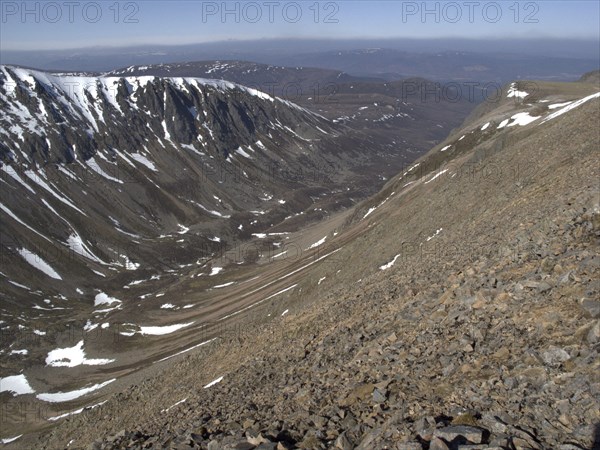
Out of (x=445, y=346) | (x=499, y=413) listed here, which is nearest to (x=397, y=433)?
(x=499, y=413)

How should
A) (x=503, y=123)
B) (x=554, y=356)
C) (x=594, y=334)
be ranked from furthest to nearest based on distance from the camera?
(x=503, y=123) → (x=554, y=356) → (x=594, y=334)

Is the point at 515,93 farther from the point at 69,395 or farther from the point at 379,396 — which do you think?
the point at 379,396

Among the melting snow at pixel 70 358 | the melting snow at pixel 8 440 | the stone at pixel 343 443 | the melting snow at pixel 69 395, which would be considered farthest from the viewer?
the melting snow at pixel 70 358

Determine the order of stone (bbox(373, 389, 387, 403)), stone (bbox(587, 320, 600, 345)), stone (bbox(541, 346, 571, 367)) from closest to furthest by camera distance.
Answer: stone (bbox(587, 320, 600, 345)) < stone (bbox(541, 346, 571, 367)) < stone (bbox(373, 389, 387, 403))

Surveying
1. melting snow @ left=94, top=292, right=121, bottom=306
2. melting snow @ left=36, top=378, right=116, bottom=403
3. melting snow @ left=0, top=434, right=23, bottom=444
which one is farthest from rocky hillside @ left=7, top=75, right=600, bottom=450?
melting snow @ left=94, top=292, right=121, bottom=306

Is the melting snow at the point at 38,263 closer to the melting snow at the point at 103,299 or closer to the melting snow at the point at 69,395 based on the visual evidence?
the melting snow at the point at 103,299

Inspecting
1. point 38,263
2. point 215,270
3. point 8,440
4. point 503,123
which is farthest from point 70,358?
point 503,123

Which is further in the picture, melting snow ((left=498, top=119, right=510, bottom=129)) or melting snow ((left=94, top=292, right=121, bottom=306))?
melting snow ((left=94, top=292, right=121, bottom=306))

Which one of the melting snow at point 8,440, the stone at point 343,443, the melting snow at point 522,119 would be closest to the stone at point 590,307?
the stone at point 343,443

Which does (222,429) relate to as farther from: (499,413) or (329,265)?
(329,265)

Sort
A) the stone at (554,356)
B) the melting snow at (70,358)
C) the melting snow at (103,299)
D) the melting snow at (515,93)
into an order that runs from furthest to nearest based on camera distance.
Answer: the melting snow at (103,299) < the melting snow at (515,93) < the melting snow at (70,358) < the stone at (554,356)

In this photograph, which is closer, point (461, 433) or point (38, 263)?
point (461, 433)

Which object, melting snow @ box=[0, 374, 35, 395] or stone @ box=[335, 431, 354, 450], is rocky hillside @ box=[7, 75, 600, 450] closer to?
stone @ box=[335, 431, 354, 450]
